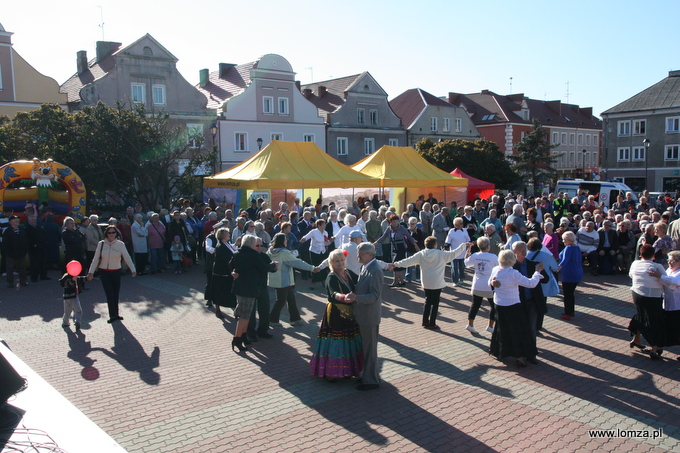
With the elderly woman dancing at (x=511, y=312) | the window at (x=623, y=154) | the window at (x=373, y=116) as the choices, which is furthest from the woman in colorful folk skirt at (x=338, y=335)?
the window at (x=623, y=154)

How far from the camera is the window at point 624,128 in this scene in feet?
159

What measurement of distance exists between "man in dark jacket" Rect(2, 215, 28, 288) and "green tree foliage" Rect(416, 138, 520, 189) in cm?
2635

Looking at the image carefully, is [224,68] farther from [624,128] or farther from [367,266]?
[367,266]

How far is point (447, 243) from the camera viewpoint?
11.4m

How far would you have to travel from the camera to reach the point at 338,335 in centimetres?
629

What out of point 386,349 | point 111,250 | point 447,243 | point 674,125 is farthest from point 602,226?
point 674,125

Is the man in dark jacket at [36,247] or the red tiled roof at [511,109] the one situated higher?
the red tiled roof at [511,109]

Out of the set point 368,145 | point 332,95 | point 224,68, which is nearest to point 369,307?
point 368,145

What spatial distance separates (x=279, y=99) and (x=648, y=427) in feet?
111

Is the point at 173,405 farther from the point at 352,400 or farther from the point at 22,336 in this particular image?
the point at 22,336

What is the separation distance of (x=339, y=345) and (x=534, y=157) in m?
43.3

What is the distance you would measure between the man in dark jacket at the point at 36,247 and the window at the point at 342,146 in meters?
28.6

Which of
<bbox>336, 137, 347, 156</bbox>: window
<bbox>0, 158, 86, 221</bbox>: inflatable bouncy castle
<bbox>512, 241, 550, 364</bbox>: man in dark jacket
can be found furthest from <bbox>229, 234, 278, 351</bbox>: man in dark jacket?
<bbox>336, 137, 347, 156</bbox>: window

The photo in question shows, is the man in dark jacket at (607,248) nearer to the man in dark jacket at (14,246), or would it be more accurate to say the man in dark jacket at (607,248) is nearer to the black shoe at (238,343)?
the black shoe at (238,343)
